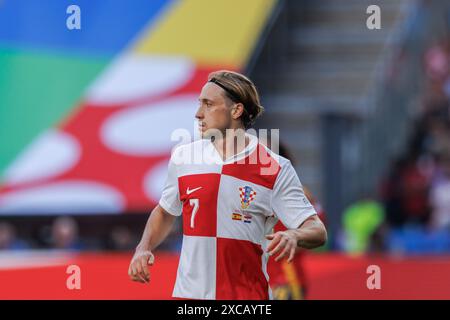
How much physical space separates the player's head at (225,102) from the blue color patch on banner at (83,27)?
10.1m

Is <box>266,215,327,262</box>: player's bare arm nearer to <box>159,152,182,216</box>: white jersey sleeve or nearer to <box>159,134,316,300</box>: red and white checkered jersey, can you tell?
<box>159,134,316,300</box>: red and white checkered jersey

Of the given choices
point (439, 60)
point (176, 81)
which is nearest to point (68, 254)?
point (176, 81)

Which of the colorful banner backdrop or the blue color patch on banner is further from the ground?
the blue color patch on banner

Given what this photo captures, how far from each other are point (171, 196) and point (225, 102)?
441 mm

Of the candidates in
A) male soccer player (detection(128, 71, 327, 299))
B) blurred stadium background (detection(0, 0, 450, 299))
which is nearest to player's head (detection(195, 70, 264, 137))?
male soccer player (detection(128, 71, 327, 299))

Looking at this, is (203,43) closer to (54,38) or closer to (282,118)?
(54,38)

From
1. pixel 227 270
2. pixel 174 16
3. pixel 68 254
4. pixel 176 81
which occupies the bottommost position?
pixel 68 254

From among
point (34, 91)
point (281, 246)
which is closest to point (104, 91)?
point (34, 91)

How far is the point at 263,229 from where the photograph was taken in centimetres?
419

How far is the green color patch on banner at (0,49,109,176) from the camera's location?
46.6ft

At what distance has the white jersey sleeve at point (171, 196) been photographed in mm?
4223

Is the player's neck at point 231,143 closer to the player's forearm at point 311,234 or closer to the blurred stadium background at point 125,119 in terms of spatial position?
the player's forearm at point 311,234

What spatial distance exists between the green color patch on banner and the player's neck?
10.3 meters

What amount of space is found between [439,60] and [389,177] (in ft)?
6.03
